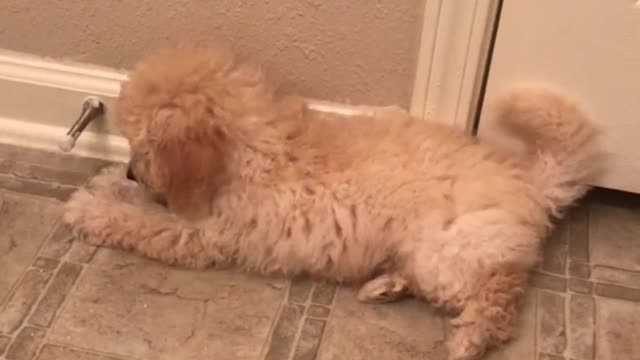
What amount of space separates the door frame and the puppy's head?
321 mm

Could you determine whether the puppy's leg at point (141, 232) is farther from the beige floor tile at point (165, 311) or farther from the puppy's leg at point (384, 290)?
the puppy's leg at point (384, 290)

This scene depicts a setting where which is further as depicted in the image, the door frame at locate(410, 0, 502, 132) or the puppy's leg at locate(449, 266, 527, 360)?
the door frame at locate(410, 0, 502, 132)

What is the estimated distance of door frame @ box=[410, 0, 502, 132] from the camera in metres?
1.67

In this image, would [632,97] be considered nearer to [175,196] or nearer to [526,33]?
[526,33]

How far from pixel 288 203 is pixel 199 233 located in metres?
0.19

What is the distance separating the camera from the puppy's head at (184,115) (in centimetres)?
155

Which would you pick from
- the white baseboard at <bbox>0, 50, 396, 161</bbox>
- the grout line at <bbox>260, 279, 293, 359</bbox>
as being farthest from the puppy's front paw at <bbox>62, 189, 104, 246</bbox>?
the grout line at <bbox>260, 279, 293, 359</bbox>

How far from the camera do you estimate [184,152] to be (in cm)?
154

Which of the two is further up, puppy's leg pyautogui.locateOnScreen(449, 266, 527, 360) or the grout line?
puppy's leg pyautogui.locateOnScreen(449, 266, 527, 360)

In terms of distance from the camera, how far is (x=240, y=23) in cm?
177

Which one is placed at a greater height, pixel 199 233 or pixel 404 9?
pixel 404 9

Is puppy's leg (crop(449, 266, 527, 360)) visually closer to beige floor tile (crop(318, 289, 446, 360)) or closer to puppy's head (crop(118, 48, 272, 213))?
beige floor tile (crop(318, 289, 446, 360))

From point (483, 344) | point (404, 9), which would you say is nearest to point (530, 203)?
point (483, 344)

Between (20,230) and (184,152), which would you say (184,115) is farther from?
(20,230)
